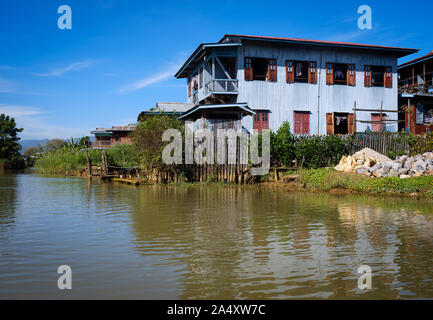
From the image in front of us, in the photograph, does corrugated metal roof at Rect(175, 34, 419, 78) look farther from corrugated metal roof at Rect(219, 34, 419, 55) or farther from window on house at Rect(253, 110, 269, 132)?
window on house at Rect(253, 110, 269, 132)

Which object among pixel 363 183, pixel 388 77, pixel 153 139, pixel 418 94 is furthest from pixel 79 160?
pixel 418 94

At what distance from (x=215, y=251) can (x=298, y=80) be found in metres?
20.5

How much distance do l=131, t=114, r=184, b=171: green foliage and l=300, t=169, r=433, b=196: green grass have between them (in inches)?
251

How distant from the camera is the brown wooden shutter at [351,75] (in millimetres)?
24781

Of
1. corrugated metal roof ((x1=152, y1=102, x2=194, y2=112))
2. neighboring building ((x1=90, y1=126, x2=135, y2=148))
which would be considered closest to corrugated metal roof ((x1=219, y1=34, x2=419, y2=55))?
corrugated metal roof ((x1=152, y1=102, x2=194, y2=112))

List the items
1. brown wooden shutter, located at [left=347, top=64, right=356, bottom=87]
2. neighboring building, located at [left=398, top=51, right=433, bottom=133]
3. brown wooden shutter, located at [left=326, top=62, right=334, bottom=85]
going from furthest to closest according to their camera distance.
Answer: neighboring building, located at [left=398, top=51, right=433, bottom=133] < brown wooden shutter, located at [left=347, top=64, right=356, bottom=87] < brown wooden shutter, located at [left=326, top=62, right=334, bottom=85]

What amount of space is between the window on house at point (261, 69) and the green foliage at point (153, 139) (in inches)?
292

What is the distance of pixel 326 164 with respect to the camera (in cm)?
1838

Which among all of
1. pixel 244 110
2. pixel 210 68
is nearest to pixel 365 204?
pixel 244 110

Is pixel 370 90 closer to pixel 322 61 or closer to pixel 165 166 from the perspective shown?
pixel 322 61

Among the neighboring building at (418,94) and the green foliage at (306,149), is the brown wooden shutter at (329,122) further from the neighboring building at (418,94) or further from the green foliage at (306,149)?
the green foliage at (306,149)

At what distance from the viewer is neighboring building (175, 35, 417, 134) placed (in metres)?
22.7

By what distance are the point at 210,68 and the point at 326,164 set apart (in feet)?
33.2

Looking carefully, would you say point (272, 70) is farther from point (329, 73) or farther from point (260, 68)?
point (329, 73)
